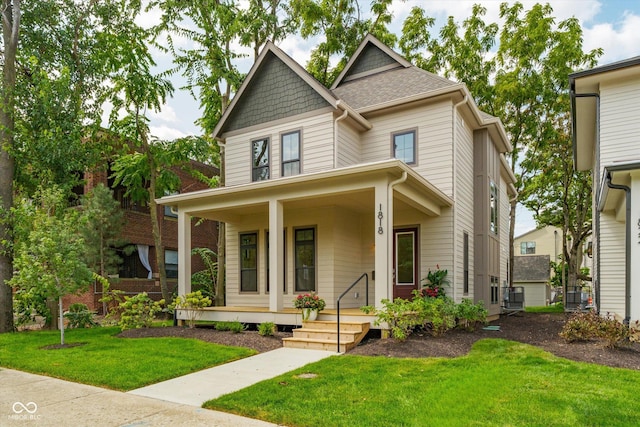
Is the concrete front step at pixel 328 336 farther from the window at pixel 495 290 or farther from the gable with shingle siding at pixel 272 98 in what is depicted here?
the window at pixel 495 290

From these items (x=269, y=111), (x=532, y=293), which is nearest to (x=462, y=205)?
(x=269, y=111)

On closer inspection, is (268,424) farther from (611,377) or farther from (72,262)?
(72,262)

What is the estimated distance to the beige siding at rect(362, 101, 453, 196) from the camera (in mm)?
11336

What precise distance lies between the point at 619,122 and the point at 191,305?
11.4m

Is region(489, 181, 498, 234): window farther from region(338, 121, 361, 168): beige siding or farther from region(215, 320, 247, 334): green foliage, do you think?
region(215, 320, 247, 334): green foliage

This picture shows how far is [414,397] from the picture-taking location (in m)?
4.89

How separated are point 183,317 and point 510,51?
1792 cm

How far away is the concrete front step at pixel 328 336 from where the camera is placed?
8.19 m

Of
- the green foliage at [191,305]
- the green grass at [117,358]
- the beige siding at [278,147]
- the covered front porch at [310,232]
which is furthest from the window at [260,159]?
the green grass at [117,358]

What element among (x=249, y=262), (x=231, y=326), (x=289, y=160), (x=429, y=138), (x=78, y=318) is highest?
(x=429, y=138)

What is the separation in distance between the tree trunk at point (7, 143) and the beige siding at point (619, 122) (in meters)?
15.5

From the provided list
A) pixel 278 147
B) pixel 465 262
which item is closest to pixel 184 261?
pixel 278 147

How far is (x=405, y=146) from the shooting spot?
1208 cm

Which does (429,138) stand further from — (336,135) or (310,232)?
(310,232)
